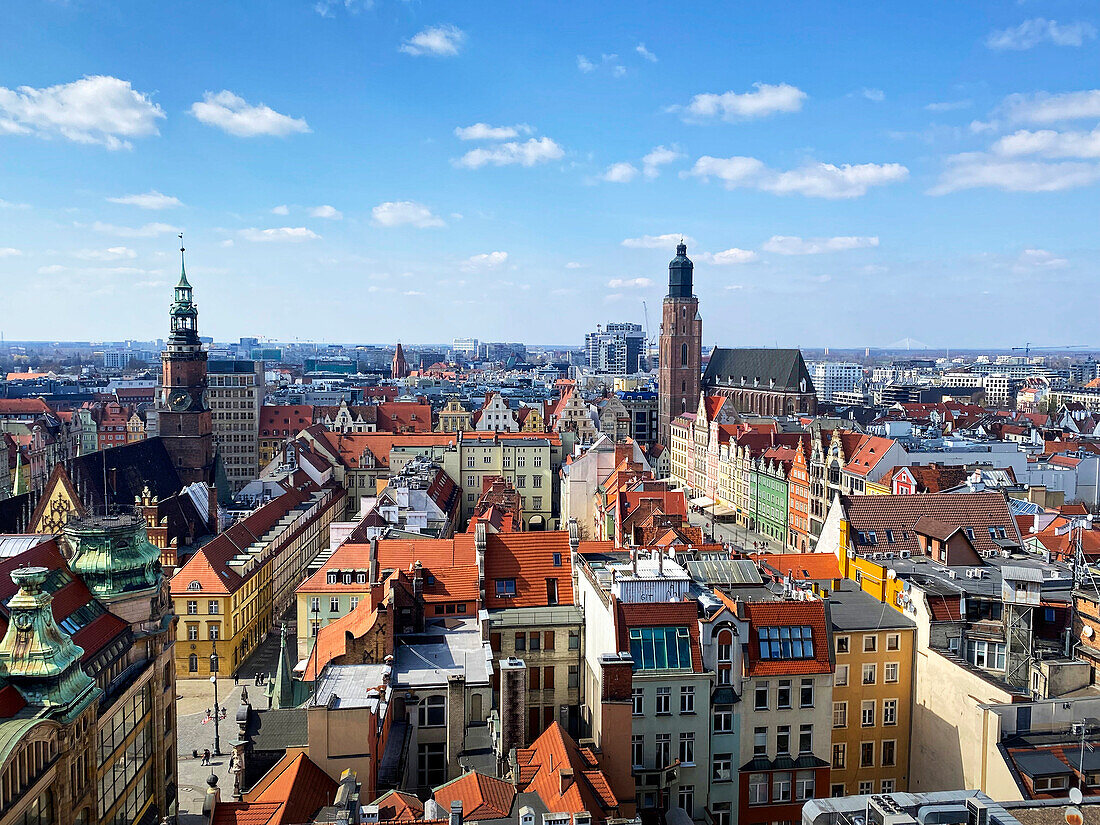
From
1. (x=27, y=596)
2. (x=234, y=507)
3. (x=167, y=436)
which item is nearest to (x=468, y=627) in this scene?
(x=27, y=596)

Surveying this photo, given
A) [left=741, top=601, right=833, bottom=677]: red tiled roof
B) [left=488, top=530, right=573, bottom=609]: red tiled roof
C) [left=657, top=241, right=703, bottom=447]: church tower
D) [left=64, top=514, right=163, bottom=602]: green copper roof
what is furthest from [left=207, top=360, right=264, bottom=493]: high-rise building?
[left=741, top=601, right=833, bottom=677]: red tiled roof

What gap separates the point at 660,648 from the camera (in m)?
36.7

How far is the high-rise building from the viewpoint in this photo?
5527 inches

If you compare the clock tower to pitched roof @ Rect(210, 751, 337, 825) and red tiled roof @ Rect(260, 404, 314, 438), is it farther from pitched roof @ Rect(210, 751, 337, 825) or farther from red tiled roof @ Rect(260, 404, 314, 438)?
pitched roof @ Rect(210, 751, 337, 825)

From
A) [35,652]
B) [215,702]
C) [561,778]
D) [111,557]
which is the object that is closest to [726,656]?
[561,778]

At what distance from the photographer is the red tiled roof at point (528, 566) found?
48594 mm

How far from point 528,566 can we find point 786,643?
16.5m

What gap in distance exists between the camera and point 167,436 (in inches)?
4141

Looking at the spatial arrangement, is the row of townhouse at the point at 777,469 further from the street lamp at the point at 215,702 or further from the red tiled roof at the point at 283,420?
the red tiled roof at the point at 283,420

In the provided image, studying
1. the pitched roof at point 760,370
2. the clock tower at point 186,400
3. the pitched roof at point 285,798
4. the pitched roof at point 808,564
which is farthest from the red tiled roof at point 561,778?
the pitched roof at point 760,370

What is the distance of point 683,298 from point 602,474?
81.6 meters

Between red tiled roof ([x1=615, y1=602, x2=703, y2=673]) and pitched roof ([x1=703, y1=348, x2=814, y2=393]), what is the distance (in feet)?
394

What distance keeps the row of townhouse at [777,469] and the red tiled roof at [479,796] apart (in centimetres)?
6439

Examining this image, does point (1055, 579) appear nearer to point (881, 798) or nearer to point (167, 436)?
point (881, 798)
